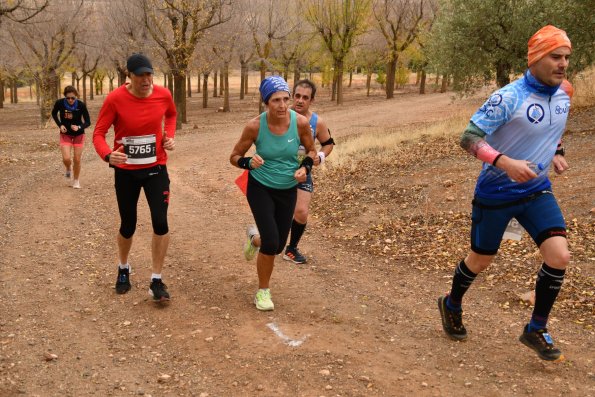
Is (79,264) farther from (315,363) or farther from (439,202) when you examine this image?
(439,202)

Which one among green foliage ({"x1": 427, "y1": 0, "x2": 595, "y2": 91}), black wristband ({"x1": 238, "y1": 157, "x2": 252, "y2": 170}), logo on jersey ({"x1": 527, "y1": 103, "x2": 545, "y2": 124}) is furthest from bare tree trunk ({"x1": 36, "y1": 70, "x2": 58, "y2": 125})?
logo on jersey ({"x1": 527, "y1": 103, "x2": 545, "y2": 124})

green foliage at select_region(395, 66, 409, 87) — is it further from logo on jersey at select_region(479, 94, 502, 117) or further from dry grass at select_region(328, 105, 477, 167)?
logo on jersey at select_region(479, 94, 502, 117)

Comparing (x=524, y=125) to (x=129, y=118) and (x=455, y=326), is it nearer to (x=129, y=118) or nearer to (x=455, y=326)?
(x=455, y=326)

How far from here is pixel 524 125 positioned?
Result: 4.05 metres

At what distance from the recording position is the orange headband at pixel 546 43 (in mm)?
3953

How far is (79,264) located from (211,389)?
11.1 feet

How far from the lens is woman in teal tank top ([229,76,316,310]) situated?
5039 millimetres

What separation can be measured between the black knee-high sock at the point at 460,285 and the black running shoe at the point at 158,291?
8.39ft

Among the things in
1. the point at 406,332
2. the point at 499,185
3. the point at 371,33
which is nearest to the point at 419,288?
the point at 406,332

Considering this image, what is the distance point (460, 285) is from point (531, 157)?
1.16m

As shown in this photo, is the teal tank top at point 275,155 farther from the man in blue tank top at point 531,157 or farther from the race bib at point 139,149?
the man in blue tank top at point 531,157

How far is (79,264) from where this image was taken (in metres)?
6.70

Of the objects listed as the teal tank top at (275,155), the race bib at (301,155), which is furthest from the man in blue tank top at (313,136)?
the teal tank top at (275,155)

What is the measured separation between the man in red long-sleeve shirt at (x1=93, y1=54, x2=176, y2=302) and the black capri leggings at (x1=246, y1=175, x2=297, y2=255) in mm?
924
